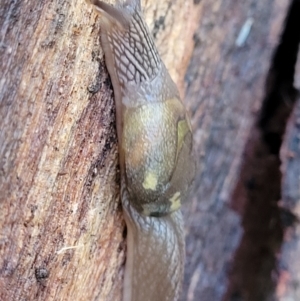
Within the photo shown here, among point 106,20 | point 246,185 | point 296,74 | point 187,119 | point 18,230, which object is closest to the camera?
point 18,230

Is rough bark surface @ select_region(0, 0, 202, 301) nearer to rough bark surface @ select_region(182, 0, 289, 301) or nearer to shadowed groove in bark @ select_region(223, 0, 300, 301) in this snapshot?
rough bark surface @ select_region(182, 0, 289, 301)

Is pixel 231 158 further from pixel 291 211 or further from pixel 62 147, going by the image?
pixel 62 147

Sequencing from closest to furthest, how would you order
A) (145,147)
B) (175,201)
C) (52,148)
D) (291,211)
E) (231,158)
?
(52,148), (145,147), (175,201), (291,211), (231,158)

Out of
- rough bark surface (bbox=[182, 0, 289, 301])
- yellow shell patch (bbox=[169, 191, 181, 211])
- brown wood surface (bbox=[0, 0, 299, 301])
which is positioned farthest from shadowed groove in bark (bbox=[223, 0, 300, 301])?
yellow shell patch (bbox=[169, 191, 181, 211])

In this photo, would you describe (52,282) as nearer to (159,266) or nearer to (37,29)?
(159,266)

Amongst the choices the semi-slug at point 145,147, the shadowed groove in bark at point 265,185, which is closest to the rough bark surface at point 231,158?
the shadowed groove in bark at point 265,185

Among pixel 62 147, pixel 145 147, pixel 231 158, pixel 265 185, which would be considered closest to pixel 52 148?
pixel 62 147

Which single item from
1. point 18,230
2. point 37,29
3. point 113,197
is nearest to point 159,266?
point 113,197
